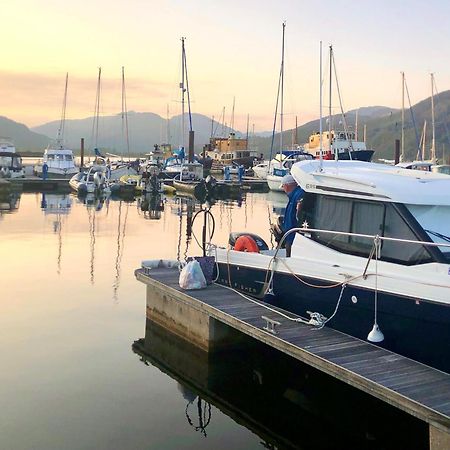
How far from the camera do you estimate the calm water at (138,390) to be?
27.4 ft

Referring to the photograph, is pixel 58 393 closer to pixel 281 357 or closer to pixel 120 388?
pixel 120 388

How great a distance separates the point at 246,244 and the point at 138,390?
3.78 metres

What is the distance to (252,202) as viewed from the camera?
43.6 m

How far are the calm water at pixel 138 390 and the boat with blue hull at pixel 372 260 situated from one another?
117 cm

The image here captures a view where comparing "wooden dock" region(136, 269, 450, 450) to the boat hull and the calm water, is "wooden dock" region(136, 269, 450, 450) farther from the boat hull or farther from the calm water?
the calm water

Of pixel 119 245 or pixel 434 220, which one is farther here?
pixel 119 245

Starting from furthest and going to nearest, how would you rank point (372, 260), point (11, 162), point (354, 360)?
point (11, 162), point (372, 260), point (354, 360)

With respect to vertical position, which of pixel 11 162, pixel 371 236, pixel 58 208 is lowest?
pixel 58 208

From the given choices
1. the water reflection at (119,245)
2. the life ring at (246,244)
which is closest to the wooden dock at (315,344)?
the life ring at (246,244)

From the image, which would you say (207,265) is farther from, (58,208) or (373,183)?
(58,208)

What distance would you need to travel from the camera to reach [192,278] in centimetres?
1165

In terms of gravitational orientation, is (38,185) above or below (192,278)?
above

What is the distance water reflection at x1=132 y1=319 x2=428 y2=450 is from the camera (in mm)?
8442

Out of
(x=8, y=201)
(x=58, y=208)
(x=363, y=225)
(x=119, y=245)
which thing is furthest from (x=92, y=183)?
(x=363, y=225)
